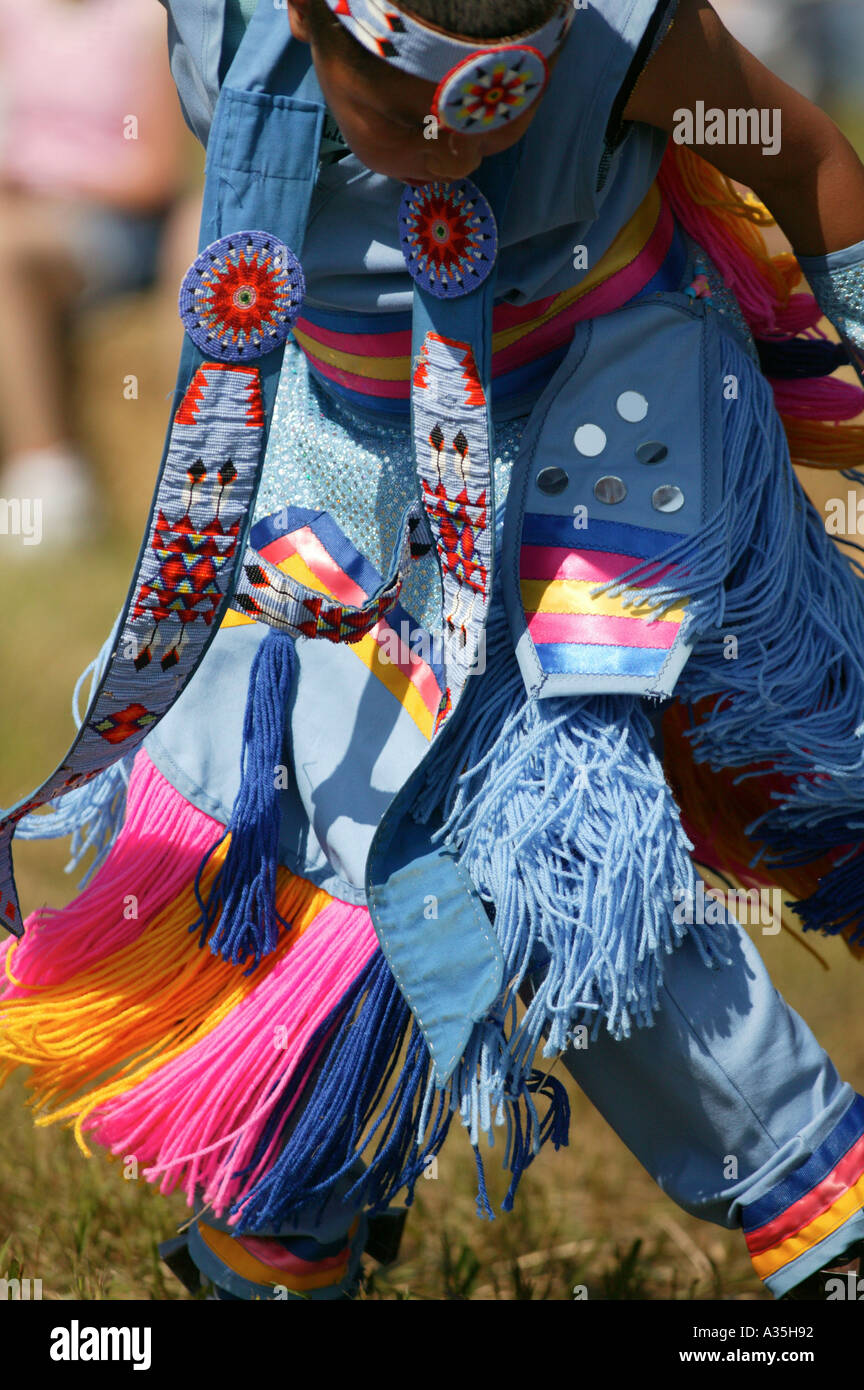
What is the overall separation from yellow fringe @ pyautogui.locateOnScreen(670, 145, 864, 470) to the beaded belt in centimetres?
4

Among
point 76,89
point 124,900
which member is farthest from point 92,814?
point 76,89

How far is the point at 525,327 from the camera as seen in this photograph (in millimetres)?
1108

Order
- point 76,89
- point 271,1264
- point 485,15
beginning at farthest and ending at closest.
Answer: point 76,89
point 271,1264
point 485,15

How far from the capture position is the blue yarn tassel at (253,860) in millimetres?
1183

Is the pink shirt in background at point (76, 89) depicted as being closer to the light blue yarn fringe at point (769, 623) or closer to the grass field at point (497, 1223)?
the grass field at point (497, 1223)

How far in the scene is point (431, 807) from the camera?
1.10 m

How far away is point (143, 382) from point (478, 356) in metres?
3.83

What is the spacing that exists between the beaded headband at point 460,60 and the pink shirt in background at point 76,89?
3077mm

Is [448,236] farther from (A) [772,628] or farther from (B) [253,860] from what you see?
(B) [253,860]

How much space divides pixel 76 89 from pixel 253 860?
3.26m

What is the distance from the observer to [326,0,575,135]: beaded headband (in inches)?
33.2

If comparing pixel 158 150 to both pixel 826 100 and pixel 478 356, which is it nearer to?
pixel 826 100

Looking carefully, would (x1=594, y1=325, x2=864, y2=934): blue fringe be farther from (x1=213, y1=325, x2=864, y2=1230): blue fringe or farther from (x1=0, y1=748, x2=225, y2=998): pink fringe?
(x1=0, y1=748, x2=225, y2=998): pink fringe

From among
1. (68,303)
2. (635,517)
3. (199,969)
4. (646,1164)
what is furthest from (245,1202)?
(68,303)
